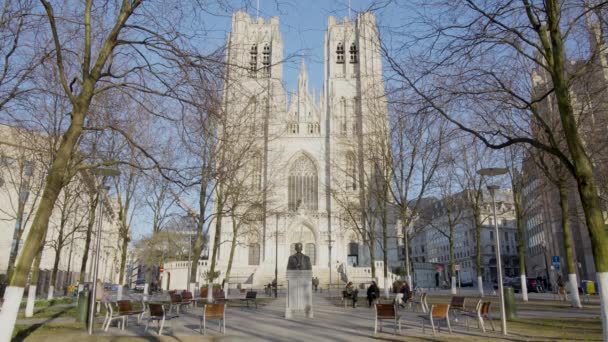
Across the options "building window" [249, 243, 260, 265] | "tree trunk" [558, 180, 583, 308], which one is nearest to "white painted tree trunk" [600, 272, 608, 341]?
"tree trunk" [558, 180, 583, 308]

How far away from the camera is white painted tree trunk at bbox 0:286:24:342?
6.79 metres

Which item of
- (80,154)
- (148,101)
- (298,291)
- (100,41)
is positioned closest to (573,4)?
(148,101)

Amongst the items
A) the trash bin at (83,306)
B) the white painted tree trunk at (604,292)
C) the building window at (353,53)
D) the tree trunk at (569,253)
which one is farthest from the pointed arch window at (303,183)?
the white painted tree trunk at (604,292)

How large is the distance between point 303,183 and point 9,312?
157 feet

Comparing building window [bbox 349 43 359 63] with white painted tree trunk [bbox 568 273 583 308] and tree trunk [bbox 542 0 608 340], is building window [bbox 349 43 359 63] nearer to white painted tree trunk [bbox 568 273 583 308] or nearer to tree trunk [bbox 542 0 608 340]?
white painted tree trunk [bbox 568 273 583 308]

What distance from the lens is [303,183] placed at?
5469 cm

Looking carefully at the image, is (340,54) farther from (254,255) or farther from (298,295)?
(298,295)

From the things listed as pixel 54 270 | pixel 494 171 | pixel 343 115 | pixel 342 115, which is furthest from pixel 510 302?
pixel 342 115

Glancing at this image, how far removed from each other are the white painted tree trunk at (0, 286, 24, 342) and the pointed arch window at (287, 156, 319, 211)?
152ft

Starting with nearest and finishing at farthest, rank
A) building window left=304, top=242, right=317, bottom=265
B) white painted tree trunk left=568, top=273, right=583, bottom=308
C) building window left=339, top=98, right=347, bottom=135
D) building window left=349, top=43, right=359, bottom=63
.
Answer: white painted tree trunk left=568, top=273, right=583, bottom=308 < building window left=304, top=242, right=317, bottom=265 < building window left=339, top=98, right=347, bottom=135 < building window left=349, top=43, right=359, bottom=63

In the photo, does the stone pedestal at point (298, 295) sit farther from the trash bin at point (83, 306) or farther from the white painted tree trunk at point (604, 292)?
the white painted tree trunk at point (604, 292)

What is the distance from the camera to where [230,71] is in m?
8.10

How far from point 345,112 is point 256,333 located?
46.3 m

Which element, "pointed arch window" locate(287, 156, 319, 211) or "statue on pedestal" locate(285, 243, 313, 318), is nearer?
"statue on pedestal" locate(285, 243, 313, 318)
